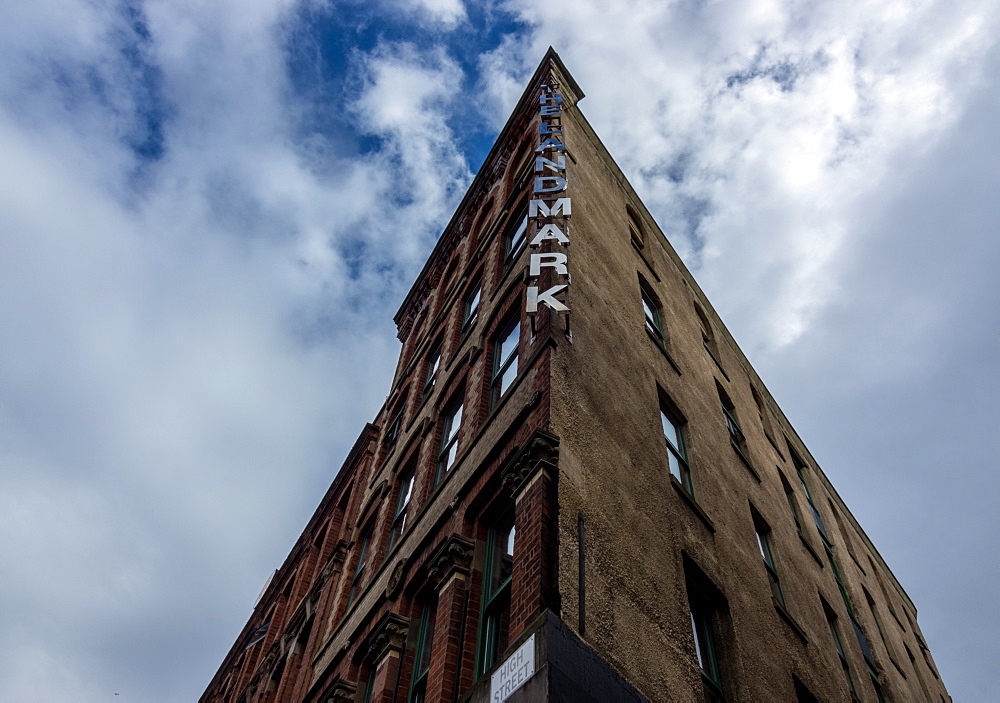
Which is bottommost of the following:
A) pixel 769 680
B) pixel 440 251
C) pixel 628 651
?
pixel 628 651

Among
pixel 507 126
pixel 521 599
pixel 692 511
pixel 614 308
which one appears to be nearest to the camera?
pixel 521 599

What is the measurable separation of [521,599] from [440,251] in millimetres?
17521

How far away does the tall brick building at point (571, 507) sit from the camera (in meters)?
7.85

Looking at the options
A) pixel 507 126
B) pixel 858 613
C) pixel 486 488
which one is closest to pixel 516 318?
pixel 486 488

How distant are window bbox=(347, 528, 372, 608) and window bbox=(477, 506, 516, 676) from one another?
6.25 meters

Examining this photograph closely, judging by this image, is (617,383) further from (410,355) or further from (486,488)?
(410,355)

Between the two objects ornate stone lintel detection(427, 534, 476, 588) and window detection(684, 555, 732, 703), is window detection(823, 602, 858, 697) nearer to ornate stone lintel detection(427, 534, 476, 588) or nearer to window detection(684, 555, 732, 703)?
window detection(684, 555, 732, 703)

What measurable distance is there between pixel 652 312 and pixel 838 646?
795 cm

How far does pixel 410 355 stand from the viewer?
22.4 meters

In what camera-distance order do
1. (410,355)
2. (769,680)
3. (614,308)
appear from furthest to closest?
(410,355), (614,308), (769,680)

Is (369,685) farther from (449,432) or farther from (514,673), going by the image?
(514,673)

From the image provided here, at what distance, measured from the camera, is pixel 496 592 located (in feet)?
29.7

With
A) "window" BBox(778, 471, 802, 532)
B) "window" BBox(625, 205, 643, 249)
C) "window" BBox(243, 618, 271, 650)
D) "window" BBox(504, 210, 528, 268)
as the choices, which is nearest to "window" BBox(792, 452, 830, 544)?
"window" BBox(778, 471, 802, 532)

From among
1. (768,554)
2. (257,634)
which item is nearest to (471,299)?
(768,554)
